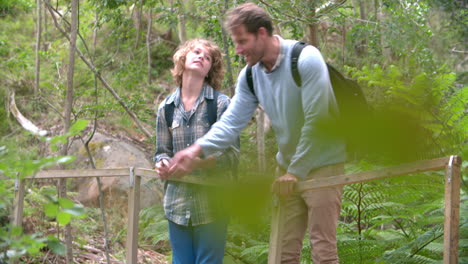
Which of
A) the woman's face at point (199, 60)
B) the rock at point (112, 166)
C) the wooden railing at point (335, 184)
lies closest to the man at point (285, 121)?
the wooden railing at point (335, 184)

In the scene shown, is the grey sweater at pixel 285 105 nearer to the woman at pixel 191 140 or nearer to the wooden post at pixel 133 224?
the woman at pixel 191 140

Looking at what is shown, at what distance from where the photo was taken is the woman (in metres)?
3.22

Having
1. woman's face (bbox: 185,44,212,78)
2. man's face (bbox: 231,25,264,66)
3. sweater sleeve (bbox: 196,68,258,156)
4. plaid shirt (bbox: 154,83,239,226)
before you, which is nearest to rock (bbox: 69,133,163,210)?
plaid shirt (bbox: 154,83,239,226)

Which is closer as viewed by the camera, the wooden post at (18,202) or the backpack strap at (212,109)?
the backpack strap at (212,109)

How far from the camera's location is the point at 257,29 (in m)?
2.60

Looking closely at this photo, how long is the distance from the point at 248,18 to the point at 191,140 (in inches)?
41.9

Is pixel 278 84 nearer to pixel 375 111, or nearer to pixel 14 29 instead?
pixel 375 111

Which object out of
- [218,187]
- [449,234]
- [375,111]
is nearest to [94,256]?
[449,234]

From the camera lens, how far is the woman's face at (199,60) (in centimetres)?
343

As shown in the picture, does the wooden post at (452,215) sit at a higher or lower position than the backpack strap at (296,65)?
lower

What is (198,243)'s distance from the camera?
3.29m

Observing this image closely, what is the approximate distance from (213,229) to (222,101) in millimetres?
830

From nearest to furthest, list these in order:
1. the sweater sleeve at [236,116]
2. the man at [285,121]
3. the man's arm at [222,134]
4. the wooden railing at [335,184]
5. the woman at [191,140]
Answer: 1. the wooden railing at [335,184]
2. the man at [285,121]
3. the man's arm at [222,134]
4. the sweater sleeve at [236,116]
5. the woman at [191,140]

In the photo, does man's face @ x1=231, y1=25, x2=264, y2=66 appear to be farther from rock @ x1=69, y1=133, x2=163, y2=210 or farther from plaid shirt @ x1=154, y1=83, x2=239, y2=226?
rock @ x1=69, y1=133, x2=163, y2=210
